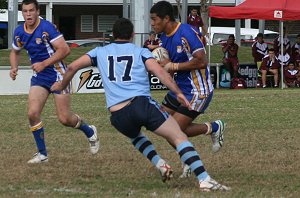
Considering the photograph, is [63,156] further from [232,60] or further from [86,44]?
[86,44]

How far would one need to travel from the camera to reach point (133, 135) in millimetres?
8547

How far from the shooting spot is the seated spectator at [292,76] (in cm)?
2784

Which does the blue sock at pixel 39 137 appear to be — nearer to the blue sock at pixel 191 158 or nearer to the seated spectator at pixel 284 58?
the blue sock at pixel 191 158

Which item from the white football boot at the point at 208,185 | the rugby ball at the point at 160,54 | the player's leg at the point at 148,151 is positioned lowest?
the white football boot at the point at 208,185

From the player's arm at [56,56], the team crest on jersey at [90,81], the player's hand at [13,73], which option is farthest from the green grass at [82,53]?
the player's arm at [56,56]

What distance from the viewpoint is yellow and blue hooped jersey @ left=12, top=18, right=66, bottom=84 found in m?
10.1

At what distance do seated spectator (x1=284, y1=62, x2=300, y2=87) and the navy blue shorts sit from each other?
20083 millimetres

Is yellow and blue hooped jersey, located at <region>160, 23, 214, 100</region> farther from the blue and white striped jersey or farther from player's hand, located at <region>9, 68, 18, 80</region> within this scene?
player's hand, located at <region>9, 68, 18, 80</region>

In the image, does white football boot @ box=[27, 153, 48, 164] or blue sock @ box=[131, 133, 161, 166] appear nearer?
blue sock @ box=[131, 133, 161, 166]

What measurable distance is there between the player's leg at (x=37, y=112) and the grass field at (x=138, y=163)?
0.15 meters

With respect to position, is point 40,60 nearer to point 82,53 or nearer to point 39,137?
point 39,137

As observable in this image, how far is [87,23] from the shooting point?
5931 centimetres

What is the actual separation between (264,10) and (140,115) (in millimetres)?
18709

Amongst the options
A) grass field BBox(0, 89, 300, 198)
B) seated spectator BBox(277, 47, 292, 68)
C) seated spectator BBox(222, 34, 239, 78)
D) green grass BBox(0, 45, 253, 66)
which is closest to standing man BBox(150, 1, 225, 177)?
grass field BBox(0, 89, 300, 198)
